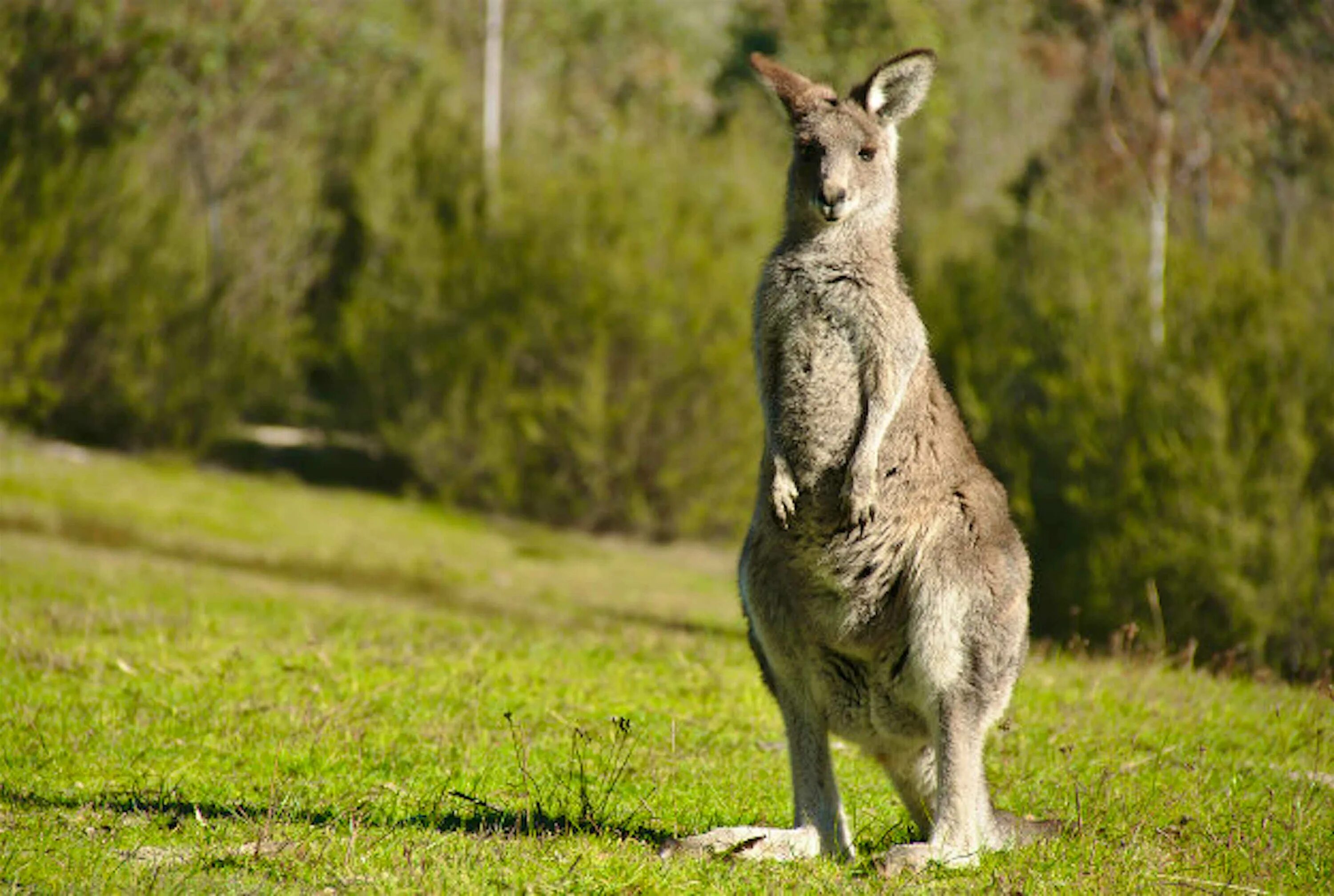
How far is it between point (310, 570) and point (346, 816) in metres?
11.4

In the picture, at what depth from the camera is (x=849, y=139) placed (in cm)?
497

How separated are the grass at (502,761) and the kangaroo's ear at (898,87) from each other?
212cm

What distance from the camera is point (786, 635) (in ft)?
15.9

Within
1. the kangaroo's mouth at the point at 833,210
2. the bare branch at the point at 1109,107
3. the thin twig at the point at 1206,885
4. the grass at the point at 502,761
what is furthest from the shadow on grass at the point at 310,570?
the thin twig at the point at 1206,885

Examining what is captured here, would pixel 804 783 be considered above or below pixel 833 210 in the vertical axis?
below

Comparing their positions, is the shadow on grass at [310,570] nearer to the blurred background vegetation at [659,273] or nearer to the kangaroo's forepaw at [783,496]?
the blurred background vegetation at [659,273]

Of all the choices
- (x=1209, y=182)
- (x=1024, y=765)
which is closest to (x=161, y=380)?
(x=1209, y=182)

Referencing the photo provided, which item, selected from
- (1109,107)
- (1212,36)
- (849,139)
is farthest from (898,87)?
(1109,107)

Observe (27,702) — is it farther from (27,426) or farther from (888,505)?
(27,426)

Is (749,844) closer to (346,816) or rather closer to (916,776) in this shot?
(916,776)

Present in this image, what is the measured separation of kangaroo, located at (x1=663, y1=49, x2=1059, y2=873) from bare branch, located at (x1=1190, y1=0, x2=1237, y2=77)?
12.1 metres

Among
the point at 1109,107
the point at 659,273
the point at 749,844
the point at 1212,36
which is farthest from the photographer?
the point at 659,273

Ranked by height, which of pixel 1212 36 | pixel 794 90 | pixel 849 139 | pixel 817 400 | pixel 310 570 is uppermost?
pixel 1212 36

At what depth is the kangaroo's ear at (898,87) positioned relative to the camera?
5.05 metres
